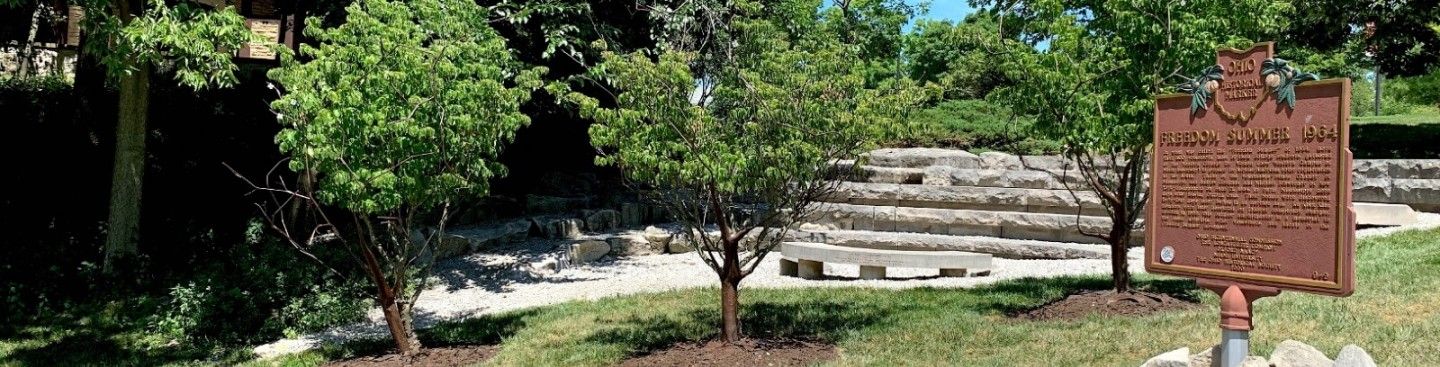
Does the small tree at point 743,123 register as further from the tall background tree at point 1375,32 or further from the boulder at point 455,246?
the tall background tree at point 1375,32

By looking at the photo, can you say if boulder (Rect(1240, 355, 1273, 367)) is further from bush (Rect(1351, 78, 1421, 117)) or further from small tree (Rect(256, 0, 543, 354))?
bush (Rect(1351, 78, 1421, 117))

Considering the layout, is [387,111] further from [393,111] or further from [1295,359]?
[1295,359]

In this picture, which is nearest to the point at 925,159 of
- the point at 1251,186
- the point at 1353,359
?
the point at 1251,186

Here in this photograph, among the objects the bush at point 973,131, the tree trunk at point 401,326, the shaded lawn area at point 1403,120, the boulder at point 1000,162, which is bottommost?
the tree trunk at point 401,326

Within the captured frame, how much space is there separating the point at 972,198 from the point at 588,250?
197 inches

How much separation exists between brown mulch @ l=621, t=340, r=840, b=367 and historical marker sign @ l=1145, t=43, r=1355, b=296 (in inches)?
90.1

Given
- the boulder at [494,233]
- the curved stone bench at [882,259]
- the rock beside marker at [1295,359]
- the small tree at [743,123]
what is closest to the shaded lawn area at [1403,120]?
the curved stone bench at [882,259]

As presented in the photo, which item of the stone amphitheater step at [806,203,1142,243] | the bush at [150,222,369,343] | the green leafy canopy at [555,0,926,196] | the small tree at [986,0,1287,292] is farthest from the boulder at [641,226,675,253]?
the green leafy canopy at [555,0,926,196]

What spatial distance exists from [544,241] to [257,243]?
4.11 m

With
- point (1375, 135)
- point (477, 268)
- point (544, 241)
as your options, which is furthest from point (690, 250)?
point (1375, 135)

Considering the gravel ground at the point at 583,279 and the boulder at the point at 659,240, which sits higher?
the boulder at the point at 659,240

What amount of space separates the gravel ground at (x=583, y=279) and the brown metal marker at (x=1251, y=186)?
16.3 feet

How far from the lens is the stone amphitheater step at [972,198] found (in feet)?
42.6

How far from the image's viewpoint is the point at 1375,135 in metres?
17.8
